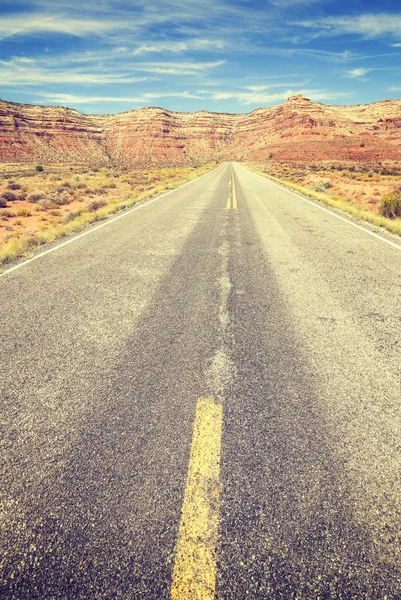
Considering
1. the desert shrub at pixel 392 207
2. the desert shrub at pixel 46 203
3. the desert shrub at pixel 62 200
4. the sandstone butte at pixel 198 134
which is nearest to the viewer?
the desert shrub at pixel 392 207

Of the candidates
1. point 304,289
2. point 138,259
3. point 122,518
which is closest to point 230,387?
point 122,518

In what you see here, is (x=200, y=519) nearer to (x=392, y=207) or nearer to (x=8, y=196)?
(x=392, y=207)

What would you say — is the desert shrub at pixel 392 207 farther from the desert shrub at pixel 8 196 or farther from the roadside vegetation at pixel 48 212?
the desert shrub at pixel 8 196

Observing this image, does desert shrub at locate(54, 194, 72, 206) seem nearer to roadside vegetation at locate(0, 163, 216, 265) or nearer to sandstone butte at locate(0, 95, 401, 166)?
roadside vegetation at locate(0, 163, 216, 265)

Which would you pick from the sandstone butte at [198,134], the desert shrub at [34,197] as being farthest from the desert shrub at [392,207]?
the sandstone butte at [198,134]

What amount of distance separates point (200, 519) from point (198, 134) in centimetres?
17143

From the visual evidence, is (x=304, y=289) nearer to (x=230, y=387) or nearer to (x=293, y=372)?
(x=293, y=372)

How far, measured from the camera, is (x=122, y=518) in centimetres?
182

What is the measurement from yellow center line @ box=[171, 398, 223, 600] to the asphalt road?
0.16ft

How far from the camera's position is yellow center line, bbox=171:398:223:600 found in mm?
1521

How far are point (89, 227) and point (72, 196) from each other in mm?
12944

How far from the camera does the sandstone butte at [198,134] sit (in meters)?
94.0

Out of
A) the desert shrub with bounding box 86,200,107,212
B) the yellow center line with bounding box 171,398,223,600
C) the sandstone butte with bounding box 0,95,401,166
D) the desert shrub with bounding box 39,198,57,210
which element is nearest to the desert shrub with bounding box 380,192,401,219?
the yellow center line with bounding box 171,398,223,600

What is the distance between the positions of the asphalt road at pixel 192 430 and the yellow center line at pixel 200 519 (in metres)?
0.05
